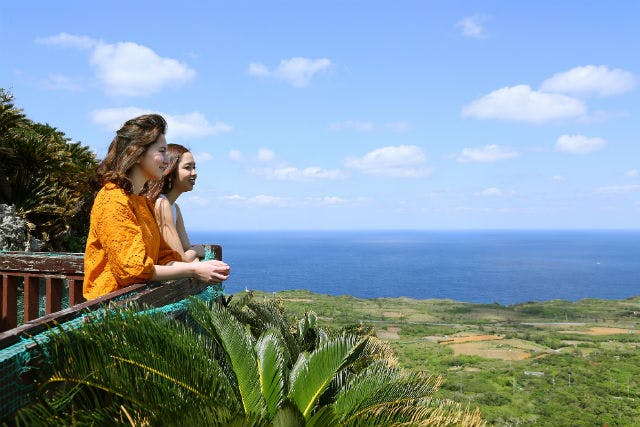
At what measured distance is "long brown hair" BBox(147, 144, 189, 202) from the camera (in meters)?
3.67

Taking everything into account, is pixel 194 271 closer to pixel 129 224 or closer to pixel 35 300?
pixel 129 224

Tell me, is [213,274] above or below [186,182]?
below

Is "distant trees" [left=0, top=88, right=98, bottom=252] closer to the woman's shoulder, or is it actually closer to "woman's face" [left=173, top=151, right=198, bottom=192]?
"woman's face" [left=173, top=151, right=198, bottom=192]

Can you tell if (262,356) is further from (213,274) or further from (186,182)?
(186,182)

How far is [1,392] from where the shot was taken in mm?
1744

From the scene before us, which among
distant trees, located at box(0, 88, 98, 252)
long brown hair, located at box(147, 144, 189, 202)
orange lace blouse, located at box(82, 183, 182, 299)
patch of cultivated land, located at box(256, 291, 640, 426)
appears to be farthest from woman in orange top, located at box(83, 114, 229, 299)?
patch of cultivated land, located at box(256, 291, 640, 426)

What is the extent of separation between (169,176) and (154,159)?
0.93 meters

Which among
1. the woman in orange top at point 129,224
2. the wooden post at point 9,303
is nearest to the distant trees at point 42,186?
the wooden post at point 9,303

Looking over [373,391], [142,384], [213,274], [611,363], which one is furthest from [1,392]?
[611,363]

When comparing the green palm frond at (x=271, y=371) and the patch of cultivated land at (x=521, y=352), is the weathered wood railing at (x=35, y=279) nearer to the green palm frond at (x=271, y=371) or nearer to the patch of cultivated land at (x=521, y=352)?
the green palm frond at (x=271, y=371)

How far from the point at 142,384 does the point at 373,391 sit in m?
1.66

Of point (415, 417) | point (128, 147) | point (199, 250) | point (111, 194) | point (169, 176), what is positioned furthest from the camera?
point (199, 250)

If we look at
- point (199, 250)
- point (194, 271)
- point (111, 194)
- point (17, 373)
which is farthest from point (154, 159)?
point (199, 250)

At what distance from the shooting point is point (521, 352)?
5969 centimetres
